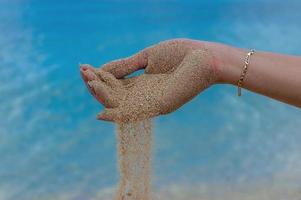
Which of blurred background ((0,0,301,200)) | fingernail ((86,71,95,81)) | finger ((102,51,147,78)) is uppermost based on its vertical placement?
blurred background ((0,0,301,200))

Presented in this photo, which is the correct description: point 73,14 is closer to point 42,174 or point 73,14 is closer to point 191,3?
point 191,3

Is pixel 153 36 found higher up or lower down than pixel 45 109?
higher up

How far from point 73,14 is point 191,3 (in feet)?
4.75

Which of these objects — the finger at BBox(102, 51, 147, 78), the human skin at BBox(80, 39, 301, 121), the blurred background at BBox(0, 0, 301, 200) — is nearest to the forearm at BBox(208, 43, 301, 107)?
the human skin at BBox(80, 39, 301, 121)

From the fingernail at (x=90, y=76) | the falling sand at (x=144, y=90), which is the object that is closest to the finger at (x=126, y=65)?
the falling sand at (x=144, y=90)

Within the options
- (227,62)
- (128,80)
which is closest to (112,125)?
(128,80)

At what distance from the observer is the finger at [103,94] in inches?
66.1

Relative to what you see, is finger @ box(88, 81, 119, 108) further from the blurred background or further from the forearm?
the blurred background

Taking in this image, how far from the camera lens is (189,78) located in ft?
5.49

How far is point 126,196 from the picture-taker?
1.94 m

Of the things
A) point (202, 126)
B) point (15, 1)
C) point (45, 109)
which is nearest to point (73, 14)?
point (15, 1)

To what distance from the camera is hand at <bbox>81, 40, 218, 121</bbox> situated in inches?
65.9

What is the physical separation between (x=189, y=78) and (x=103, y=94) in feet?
0.93

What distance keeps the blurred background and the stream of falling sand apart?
95cm
